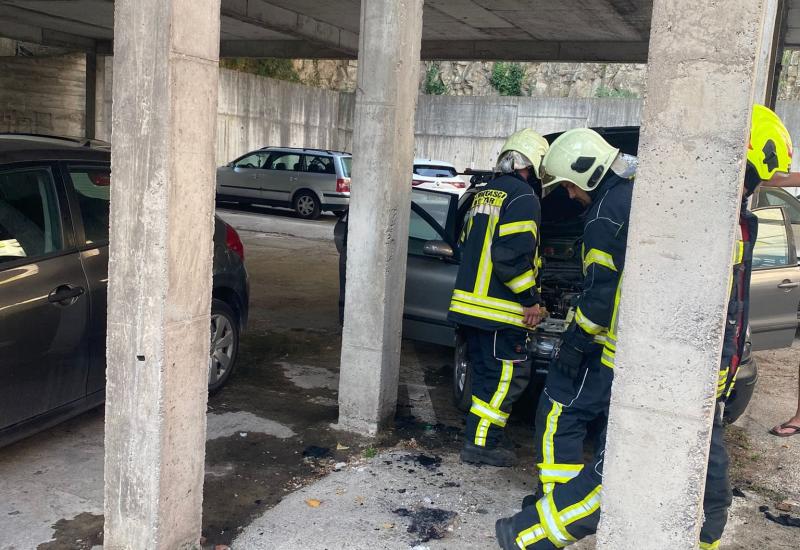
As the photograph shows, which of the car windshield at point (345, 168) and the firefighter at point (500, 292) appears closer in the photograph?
the firefighter at point (500, 292)

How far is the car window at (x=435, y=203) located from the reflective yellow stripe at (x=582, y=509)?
133 inches

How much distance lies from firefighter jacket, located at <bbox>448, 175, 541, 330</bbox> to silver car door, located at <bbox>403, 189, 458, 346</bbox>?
1.01 meters

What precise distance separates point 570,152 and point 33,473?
10.9ft

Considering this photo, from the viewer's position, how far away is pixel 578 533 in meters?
3.17

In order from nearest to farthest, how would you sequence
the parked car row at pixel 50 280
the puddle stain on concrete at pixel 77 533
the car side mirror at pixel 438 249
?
the puddle stain on concrete at pixel 77 533
the parked car row at pixel 50 280
the car side mirror at pixel 438 249

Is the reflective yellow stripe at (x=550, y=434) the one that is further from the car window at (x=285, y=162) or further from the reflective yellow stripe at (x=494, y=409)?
the car window at (x=285, y=162)

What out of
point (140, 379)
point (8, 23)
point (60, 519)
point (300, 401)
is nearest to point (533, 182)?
point (300, 401)

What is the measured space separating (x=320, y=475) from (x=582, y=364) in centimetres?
168

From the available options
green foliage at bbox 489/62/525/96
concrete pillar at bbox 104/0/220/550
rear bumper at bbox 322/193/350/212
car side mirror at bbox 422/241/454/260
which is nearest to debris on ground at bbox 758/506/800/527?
car side mirror at bbox 422/241/454/260

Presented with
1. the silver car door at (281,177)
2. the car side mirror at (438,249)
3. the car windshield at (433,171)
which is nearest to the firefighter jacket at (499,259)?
the car side mirror at (438,249)

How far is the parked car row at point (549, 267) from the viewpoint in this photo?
557 centimetres

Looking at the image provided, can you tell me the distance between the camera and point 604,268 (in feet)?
11.1

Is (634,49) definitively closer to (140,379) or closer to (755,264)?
(755,264)

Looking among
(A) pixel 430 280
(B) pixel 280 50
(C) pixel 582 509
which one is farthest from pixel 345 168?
(C) pixel 582 509
